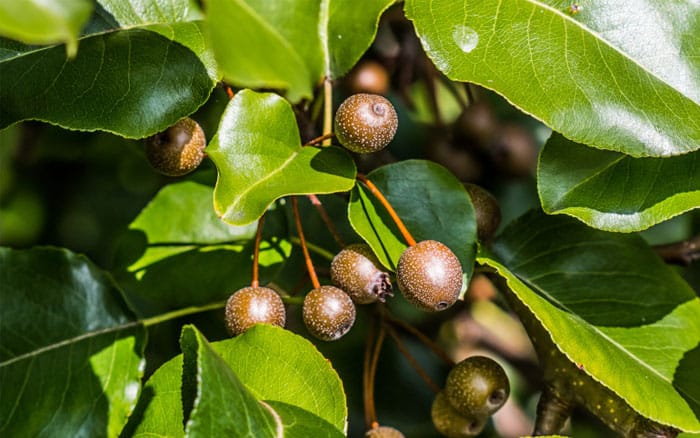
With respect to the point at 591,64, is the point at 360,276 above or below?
below

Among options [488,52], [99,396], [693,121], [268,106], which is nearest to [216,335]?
[99,396]

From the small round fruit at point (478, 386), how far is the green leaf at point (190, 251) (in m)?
0.37

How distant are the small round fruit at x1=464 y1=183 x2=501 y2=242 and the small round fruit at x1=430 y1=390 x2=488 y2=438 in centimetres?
30

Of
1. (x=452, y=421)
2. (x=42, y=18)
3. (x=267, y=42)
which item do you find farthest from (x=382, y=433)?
(x=42, y=18)

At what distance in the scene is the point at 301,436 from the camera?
1.13 meters

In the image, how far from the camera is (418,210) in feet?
4.58

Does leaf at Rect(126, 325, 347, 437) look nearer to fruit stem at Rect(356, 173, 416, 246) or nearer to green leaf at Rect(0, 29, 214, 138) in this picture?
fruit stem at Rect(356, 173, 416, 246)

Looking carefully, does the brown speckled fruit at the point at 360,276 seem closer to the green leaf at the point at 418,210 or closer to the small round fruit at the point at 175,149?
the green leaf at the point at 418,210

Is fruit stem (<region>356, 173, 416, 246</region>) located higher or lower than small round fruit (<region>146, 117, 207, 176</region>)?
lower

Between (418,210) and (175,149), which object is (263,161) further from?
(418,210)

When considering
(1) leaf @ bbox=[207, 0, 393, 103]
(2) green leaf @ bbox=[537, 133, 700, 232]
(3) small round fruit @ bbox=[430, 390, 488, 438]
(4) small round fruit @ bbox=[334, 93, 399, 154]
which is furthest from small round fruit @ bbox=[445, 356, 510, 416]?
(1) leaf @ bbox=[207, 0, 393, 103]

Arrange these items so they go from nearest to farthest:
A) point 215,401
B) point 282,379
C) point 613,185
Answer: point 215,401, point 282,379, point 613,185

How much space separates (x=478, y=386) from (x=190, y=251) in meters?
0.57

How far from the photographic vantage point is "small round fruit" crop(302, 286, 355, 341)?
1262 millimetres
